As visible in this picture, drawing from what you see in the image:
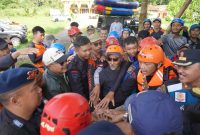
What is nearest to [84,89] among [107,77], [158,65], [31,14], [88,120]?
[107,77]

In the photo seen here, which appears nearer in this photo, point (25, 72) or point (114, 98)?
point (25, 72)

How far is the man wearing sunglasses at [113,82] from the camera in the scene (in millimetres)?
3587

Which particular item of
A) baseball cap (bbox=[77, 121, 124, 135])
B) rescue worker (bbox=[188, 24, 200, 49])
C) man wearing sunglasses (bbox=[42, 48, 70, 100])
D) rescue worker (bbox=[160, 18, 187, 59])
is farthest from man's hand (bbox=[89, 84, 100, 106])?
rescue worker (bbox=[188, 24, 200, 49])

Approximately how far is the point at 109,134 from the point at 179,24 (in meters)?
6.09

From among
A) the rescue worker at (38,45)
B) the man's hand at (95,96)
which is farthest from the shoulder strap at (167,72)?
the rescue worker at (38,45)

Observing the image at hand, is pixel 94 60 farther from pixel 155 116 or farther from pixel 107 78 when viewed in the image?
pixel 155 116

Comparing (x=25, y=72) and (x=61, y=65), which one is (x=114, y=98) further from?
(x=25, y=72)

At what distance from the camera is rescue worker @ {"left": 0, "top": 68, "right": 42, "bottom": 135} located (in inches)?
80.7

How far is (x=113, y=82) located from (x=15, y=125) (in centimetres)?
187

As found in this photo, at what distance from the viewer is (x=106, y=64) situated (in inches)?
160

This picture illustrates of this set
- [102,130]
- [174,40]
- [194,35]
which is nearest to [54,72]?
[102,130]

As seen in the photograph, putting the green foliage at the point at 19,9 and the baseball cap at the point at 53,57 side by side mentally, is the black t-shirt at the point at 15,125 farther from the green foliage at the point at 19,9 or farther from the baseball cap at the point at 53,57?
the green foliage at the point at 19,9

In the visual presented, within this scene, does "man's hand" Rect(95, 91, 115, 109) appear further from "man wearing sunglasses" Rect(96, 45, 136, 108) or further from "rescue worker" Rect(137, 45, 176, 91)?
"rescue worker" Rect(137, 45, 176, 91)

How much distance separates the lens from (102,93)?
3.86 m
